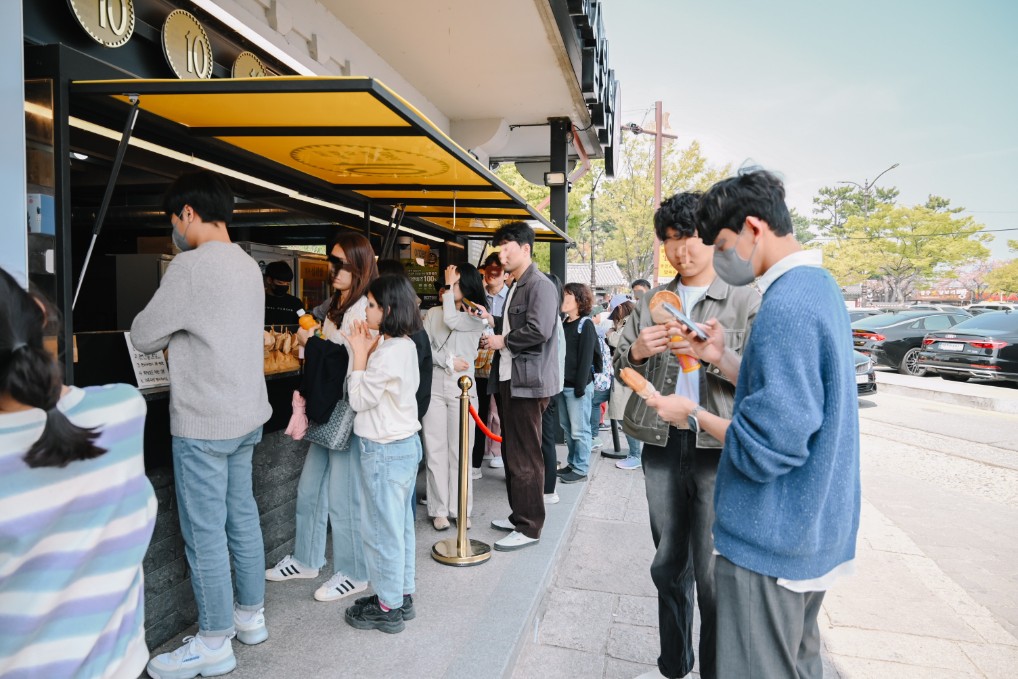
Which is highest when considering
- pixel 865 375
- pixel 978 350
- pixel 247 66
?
pixel 247 66

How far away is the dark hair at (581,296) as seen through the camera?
22.0ft

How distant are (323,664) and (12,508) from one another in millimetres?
2284

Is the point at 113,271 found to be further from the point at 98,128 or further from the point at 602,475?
the point at 602,475

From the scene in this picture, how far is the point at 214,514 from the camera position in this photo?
9.51 feet

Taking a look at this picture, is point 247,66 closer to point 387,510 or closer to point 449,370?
point 449,370

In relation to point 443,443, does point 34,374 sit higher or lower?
higher

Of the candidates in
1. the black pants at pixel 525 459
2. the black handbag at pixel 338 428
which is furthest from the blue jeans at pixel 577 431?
the black handbag at pixel 338 428

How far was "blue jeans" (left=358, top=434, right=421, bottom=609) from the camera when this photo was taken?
333cm

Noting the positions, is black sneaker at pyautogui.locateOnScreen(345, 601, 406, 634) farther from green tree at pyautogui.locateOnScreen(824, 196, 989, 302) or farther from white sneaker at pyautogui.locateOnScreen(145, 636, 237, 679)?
green tree at pyautogui.locateOnScreen(824, 196, 989, 302)

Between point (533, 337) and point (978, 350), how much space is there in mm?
15581

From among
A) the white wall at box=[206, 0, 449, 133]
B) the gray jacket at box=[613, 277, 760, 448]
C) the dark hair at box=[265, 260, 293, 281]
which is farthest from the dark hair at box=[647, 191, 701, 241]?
the dark hair at box=[265, 260, 293, 281]

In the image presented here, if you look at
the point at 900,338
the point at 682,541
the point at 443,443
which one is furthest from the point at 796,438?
the point at 900,338

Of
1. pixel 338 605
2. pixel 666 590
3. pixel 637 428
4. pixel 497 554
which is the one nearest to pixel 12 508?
pixel 637 428

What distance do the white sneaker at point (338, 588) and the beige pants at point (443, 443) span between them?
1.20 m
